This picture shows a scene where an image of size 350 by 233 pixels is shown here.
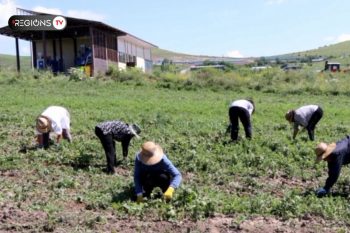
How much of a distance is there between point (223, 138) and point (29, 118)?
19.1 ft

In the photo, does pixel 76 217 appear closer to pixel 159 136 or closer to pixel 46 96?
pixel 159 136

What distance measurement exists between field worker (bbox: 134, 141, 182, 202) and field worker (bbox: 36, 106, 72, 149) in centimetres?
347

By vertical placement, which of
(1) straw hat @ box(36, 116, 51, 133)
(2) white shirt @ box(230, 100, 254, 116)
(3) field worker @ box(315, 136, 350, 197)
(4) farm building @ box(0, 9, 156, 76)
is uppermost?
(4) farm building @ box(0, 9, 156, 76)

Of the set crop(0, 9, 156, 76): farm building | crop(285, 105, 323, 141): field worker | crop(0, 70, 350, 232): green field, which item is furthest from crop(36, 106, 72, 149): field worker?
crop(0, 9, 156, 76): farm building

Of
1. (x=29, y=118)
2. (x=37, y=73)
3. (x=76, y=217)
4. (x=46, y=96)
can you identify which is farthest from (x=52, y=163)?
(x=37, y=73)

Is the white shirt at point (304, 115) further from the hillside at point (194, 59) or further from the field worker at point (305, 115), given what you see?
the hillside at point (194, 59)

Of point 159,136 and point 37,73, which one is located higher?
point 37,73

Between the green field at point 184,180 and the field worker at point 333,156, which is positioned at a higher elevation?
the field worker at point 333,156

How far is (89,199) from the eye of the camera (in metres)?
7.65

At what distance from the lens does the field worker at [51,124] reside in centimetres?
1047

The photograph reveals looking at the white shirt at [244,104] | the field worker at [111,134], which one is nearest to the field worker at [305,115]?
the white shirt at [244,104]

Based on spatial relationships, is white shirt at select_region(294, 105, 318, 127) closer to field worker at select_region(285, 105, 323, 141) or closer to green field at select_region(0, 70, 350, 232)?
field worker at select_region(285, 105, 323, 141)

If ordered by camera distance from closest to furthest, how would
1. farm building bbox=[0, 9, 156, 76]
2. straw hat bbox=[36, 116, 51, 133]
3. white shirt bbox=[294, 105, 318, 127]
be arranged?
straw hat bbox=[36, 116, 51, 133]
white shirt bbox=[294, 105, 318, 127]
farm building bbox=[0, 9, 156, 76]

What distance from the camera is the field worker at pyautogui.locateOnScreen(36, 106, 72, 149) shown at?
10469 mm
